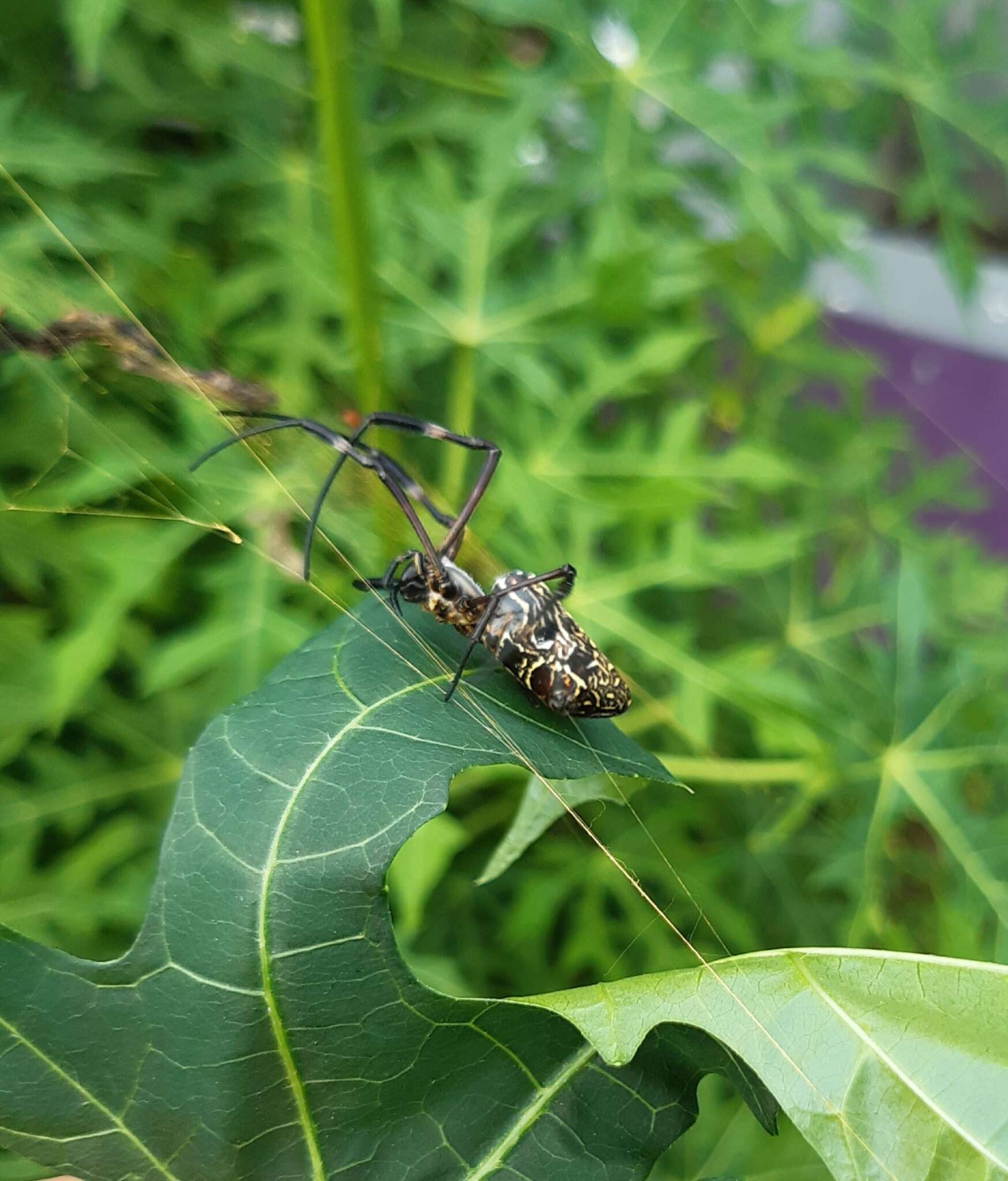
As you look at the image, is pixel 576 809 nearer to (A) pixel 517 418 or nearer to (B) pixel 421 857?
(B) pixel 421 857

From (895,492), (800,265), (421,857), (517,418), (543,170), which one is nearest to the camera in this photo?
(421,857)

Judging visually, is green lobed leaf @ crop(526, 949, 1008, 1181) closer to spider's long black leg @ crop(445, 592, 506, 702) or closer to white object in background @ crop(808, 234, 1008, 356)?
spider's long black leg @ crop(445, 592, 506, 702)

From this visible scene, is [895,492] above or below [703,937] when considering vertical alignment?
below

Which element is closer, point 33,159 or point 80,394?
point 80,394

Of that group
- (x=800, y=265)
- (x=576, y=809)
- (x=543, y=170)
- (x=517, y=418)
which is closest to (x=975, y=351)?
(x=800, y=265)

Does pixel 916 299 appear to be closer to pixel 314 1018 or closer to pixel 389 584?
pixel 389 584

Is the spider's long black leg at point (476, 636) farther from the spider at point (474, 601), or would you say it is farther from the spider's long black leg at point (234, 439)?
the spider's long black leg at point (234, 439)

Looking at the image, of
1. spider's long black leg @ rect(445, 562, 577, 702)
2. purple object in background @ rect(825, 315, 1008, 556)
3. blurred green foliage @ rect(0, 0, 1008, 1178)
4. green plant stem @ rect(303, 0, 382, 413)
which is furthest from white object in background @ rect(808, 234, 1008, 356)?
spider's long black leg @ rect(445, 562, 577, 702)

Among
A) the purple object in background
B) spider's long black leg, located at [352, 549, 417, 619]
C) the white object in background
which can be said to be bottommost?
the purple object in background
